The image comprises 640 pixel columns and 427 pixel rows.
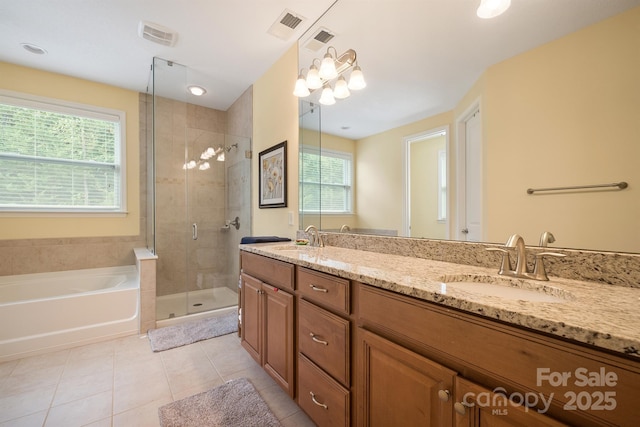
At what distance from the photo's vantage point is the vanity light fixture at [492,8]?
1.05 meters

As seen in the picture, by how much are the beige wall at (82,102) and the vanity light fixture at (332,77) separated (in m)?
2.42

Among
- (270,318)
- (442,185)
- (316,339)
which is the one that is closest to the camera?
(316,339)

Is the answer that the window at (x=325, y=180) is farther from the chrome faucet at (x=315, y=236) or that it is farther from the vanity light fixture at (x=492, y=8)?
the vanity light fixture at (x=492, y=8)

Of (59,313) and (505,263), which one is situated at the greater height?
(505,263)

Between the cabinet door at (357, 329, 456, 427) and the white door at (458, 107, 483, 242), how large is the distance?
2.17 feet

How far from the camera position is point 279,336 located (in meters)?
1.46

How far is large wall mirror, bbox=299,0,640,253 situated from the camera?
2.72 feet

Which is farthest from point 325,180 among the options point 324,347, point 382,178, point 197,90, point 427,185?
point 197,90

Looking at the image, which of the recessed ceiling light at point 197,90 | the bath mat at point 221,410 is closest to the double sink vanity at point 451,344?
the bath mat at point 221,410

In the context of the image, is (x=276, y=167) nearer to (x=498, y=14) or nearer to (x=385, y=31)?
(x=385, y=31)

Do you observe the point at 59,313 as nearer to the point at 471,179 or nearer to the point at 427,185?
the point at 427,185

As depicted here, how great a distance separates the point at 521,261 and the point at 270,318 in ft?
4.23

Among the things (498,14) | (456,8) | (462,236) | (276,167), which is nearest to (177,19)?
(276,167)

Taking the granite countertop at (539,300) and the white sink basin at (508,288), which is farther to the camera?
the white sink basin at (508,288)
